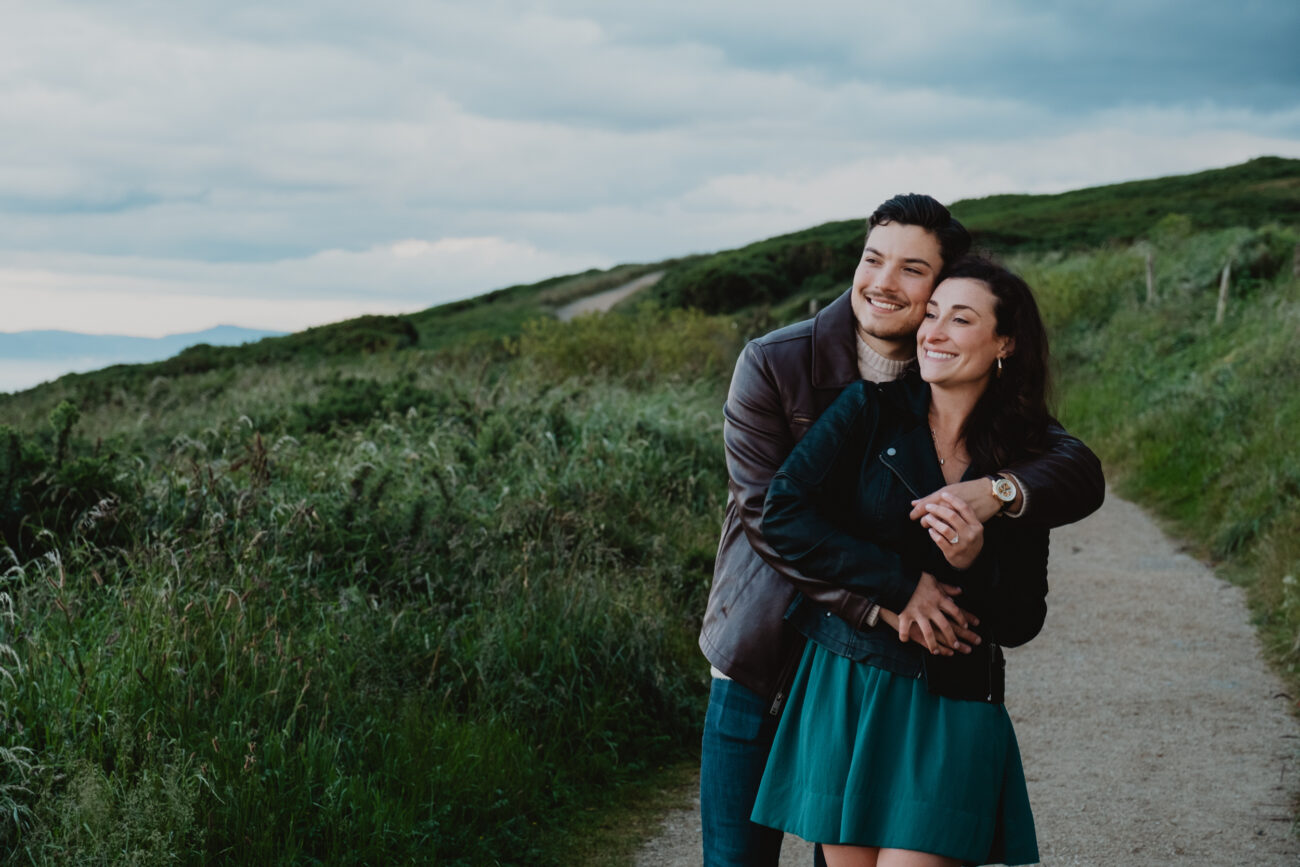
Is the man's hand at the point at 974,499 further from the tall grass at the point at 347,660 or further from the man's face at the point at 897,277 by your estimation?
the tall grass at the point at 347,660

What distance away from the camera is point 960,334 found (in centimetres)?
248

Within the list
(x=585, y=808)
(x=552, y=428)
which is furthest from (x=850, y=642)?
(x=552, y=428)

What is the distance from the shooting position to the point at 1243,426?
34.4ft

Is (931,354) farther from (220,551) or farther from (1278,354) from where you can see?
(1278,354)

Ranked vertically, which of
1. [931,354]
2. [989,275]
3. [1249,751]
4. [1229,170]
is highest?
[1229,170]

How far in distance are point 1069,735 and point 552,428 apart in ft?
16.4

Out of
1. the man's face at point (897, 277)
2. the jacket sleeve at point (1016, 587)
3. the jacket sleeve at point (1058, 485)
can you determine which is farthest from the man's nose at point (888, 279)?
the jacket sleeve at point (1016, 587)

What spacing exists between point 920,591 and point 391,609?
3.37 metres

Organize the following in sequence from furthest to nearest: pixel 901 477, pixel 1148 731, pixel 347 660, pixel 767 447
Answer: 1. pixel 1148 731
2. pixel 347 660
3. pixel 767 447
4. pixel 901 477

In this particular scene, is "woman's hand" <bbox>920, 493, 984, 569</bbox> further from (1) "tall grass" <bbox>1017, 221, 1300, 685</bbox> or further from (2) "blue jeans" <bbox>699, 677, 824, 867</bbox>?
(1) "tall grass" <bbox>1017, 221, 1300, 685</bbox>

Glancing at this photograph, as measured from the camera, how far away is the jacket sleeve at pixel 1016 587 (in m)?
2.40

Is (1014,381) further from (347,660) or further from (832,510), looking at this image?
(347,660)

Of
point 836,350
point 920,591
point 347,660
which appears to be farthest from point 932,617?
point 347,660

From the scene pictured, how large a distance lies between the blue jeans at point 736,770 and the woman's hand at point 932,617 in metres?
0.55
